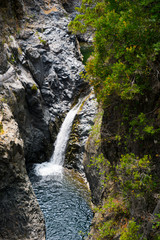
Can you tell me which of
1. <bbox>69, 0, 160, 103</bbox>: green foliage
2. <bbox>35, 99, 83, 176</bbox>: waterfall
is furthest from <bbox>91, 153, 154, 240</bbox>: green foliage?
<bbox>35, 99, 83, 176</bbox>: waterfall

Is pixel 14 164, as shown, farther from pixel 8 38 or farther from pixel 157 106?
pixel 8 38

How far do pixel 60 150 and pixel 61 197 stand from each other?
6.83 metres

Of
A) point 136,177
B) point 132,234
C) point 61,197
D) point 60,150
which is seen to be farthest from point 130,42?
point 60,150

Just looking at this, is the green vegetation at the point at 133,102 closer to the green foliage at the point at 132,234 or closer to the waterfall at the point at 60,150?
the green foliage at the point at 132,234

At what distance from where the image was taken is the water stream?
40.3 ft

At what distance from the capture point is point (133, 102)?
25.2 feet

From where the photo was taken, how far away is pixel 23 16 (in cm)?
2456

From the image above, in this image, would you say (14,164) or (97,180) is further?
(97,180)

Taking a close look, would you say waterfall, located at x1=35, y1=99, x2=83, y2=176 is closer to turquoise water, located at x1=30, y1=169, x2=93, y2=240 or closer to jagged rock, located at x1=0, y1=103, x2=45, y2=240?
turquoise water, located at x1=30, y1=169, x2=93, y2=240

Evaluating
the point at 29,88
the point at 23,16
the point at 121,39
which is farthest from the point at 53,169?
the point at 23,16

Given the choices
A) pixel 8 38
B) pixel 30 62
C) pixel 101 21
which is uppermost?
pixel 8 38

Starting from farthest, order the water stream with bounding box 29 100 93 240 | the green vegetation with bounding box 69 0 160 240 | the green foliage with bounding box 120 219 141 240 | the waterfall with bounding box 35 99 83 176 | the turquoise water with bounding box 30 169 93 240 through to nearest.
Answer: the waterfall with bounding box 35 99 83 176
the water stream with bounding box 29 100 93 240
the turquoise water with bounding box 30 169 93 240
the green vegetation with bounding box 69 0 160 240
the green foliage with bounding box 120 219 141 240

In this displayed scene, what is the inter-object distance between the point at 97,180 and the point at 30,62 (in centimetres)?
1573

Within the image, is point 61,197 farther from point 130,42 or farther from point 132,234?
point 130,42
